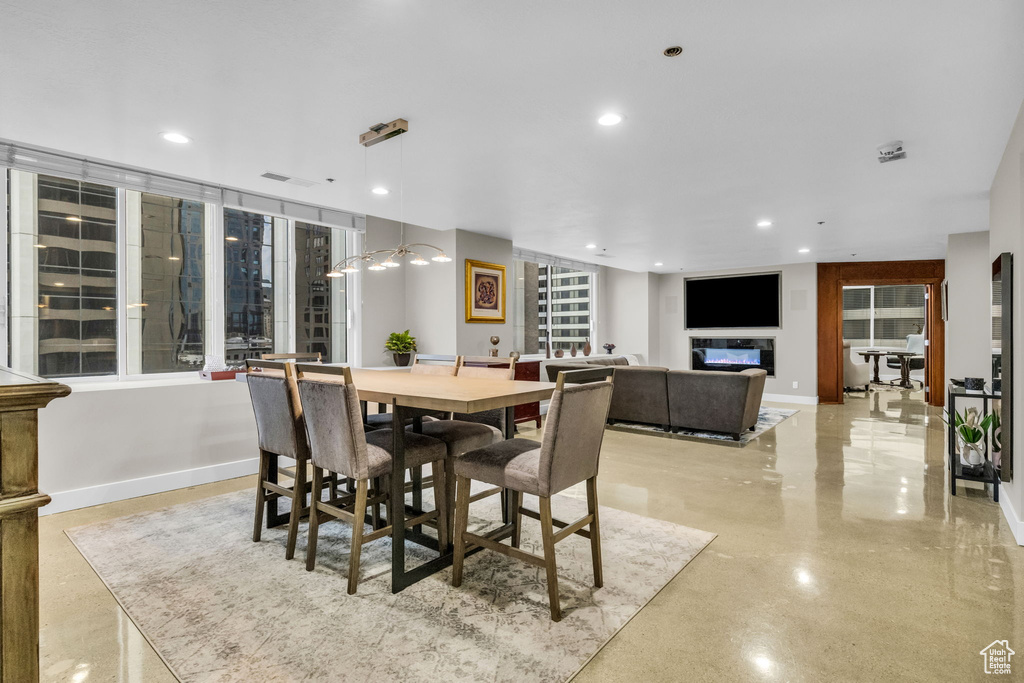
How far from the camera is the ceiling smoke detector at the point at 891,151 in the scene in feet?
9.92

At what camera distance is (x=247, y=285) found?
180 inches

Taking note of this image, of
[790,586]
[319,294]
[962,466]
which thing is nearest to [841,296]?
[962,466]

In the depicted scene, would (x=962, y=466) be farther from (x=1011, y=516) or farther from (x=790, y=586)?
(x=790, y=586)

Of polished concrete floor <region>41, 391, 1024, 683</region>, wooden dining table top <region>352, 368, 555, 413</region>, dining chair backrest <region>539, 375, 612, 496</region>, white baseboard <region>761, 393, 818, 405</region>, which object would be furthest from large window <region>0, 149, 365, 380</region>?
white baseboard <region>761, 393, 818, 405</region>

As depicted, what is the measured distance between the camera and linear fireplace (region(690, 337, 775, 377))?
8.60m

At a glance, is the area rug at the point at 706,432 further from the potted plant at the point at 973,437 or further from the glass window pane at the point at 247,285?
the glass window pane at the point at 247,285

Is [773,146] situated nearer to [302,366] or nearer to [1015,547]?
[1015,547]

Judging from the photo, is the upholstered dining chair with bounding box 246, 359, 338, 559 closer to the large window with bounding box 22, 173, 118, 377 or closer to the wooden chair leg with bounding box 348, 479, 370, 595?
the wooden chair leg with bounding box 348, 479, 370, 595

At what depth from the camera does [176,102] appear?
2.53 m

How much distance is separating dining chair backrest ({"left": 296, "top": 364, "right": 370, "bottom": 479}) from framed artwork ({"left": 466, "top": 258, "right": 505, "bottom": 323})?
3.32 meters

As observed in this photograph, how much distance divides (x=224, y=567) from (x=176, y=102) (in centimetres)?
229

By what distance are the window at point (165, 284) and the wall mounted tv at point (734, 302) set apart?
7737mm

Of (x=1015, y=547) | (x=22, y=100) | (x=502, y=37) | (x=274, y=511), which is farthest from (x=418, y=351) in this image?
(x=1015, y=547)

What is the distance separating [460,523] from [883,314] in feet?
40.1
